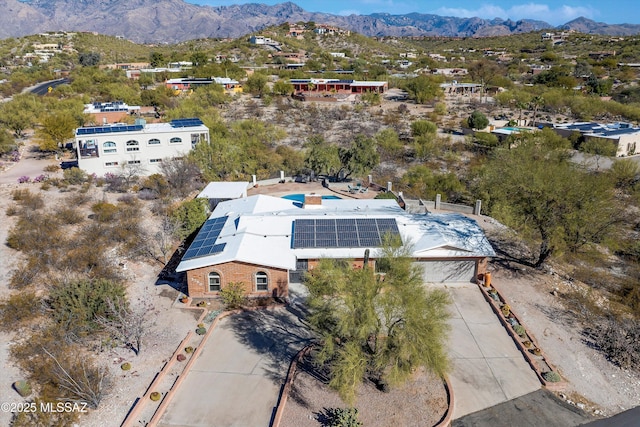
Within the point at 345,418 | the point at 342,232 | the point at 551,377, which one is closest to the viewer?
the point at 345,418

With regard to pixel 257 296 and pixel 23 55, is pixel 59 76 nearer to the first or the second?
pixel 23 55

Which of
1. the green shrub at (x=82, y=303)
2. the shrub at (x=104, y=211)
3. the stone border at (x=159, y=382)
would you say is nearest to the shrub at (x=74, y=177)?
the shrub at (x=104, y=211)

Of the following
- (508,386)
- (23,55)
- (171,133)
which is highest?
(23,55)

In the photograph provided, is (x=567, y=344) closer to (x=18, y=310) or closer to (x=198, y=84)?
(x=18, y=310)

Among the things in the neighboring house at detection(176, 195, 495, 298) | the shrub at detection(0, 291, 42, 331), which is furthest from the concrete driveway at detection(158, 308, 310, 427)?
the shrub at detection(0, 291, 42, 331)

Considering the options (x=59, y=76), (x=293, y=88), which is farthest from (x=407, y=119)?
(x=59, y=76)

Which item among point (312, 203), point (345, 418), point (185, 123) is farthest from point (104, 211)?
point (345, 418)

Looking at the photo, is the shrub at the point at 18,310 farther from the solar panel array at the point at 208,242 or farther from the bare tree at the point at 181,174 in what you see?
the bare tree at the point at 181,174
